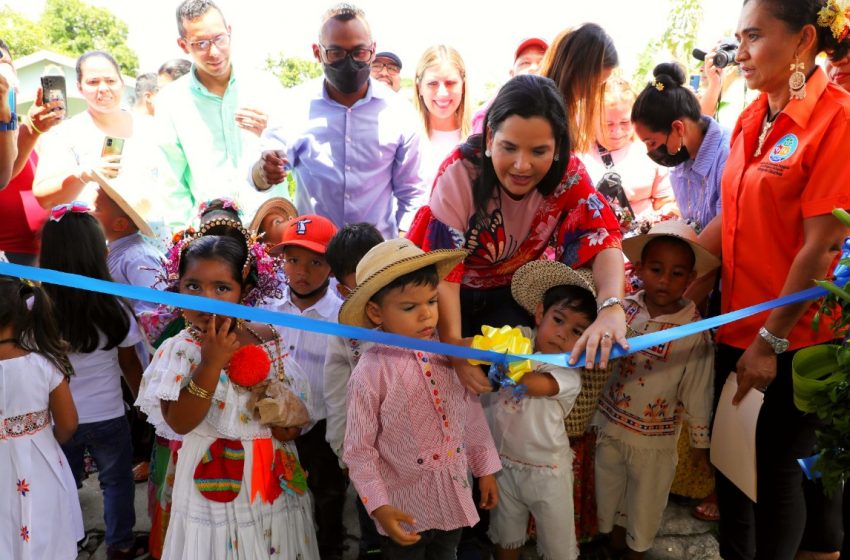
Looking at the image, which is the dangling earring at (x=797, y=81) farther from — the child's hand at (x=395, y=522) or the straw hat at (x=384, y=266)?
the child's hand at (x=395, y=522)

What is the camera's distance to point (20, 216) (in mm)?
4094

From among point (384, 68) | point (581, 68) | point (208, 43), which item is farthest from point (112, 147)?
point (581, 68)

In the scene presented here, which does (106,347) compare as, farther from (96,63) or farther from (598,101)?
(96,63)

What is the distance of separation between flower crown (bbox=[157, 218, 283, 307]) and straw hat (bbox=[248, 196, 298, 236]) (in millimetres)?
970

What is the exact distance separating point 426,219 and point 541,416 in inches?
38.8

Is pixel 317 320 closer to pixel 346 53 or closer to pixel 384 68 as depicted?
pixel 346 53

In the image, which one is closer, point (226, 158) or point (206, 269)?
point (206, 269)

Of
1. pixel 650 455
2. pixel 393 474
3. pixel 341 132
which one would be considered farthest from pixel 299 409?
pixel 341 132

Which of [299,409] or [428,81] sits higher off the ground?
[428,81]

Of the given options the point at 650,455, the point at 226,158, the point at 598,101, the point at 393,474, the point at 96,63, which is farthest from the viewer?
the point at 96,63

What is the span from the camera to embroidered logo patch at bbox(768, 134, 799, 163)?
2.27m

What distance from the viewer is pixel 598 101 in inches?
145

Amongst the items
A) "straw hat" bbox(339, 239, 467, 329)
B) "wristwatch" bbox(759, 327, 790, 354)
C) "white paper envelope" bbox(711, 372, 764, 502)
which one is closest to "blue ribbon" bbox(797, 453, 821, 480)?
"white paper envelope" bbox(711, 372, 764, 502)

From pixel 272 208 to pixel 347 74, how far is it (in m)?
0.93
